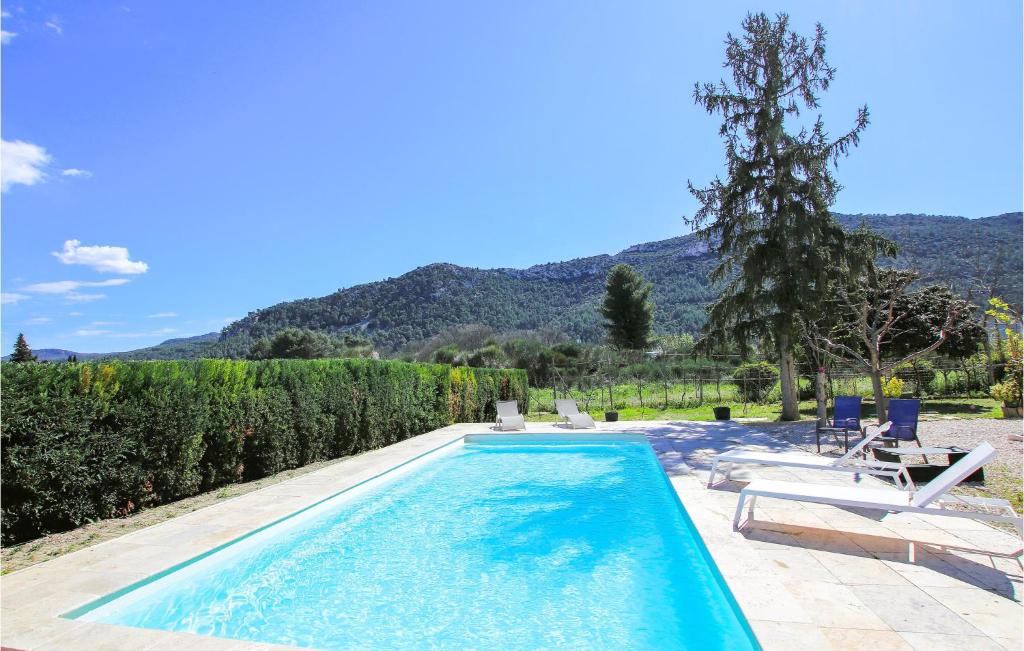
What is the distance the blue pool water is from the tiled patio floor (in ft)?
0.86

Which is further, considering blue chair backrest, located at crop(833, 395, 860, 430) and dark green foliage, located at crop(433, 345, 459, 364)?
dark green foliage, located at crop(433, 345, 459, 364)

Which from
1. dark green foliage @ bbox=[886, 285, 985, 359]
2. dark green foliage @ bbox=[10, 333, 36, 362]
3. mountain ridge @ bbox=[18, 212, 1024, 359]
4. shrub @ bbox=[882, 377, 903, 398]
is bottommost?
shrub @ bbox=[882, 377, 903, 398]

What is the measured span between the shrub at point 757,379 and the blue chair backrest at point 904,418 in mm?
11277

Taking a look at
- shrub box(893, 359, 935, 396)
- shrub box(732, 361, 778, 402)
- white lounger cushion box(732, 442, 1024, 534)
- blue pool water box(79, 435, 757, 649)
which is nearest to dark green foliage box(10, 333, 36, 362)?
blue pool water box(79, 435, 757, 649)

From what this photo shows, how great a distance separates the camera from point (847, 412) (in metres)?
9.02

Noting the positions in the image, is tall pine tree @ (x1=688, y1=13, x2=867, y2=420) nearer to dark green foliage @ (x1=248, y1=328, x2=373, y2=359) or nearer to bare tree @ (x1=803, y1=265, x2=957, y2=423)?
bare tree @ (x1=803, y1=265, x2=957, y2=423)

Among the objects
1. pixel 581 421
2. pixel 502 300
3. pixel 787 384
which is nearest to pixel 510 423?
pixel 581 421

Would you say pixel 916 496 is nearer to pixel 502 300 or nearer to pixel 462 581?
pixel 462 581

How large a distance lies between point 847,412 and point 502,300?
5166 cm

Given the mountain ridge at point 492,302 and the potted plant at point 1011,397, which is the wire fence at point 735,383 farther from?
the mountain ridge at point 492,302

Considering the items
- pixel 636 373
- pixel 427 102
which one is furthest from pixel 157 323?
pixel 636 373

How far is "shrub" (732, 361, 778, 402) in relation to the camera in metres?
19.3

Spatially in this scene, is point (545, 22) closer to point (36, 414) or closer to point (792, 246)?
point (792, 246)

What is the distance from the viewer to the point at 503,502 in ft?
24.3
